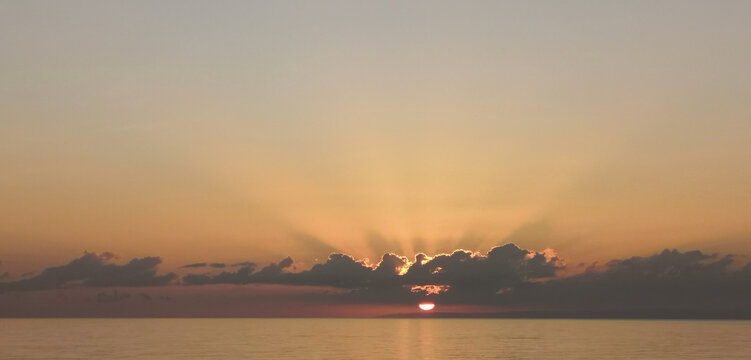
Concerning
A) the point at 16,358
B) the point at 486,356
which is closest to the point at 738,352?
the point at 486,356

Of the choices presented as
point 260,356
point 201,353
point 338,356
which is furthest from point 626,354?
point 201,353

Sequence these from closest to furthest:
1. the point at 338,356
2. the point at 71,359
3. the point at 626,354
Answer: the point at 71,359
the point at 338,356
the point at 626,354

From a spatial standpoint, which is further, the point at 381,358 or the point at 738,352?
the point at 738,352

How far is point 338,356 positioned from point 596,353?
55974 mm

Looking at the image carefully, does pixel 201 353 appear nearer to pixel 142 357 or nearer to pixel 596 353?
pixel 142 357

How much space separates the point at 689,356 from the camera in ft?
531

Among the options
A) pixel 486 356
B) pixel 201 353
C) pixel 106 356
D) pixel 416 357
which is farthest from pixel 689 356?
pixel 106 356

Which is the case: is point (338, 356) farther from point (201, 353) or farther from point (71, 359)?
point (71, 359)

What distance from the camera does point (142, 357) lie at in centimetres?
15425

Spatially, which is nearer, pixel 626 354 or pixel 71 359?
pixel 71 359

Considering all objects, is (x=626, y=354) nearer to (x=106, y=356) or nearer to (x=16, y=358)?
(x=106, y=356)

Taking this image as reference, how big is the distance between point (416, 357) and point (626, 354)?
45972 mm

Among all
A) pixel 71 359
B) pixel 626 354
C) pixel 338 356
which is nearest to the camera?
pixel 71 359

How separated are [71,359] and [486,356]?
255ft
